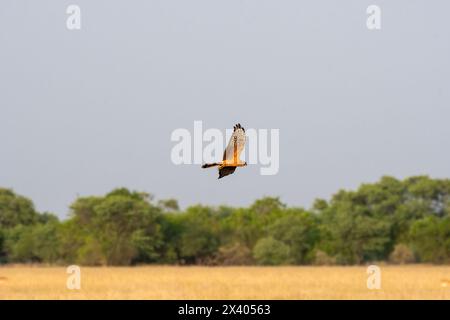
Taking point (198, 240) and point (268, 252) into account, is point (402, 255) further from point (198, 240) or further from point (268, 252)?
point (198, 240)

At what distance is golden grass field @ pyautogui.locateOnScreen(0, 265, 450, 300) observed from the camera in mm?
29422

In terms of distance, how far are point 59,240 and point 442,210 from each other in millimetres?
25711

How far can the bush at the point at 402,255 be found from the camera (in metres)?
54.2

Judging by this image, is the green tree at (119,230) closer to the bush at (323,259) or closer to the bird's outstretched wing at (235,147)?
the bush at (323,259)

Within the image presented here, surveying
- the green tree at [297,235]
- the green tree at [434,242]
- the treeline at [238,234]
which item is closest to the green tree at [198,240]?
the treeline at [238,234]

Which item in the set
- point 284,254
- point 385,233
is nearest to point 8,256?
point 284,254

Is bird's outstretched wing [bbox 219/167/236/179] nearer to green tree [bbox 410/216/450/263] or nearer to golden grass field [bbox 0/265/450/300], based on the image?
golden grass field [bbox 0/265/450/300]

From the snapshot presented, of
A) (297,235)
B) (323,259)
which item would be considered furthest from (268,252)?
(323,259)

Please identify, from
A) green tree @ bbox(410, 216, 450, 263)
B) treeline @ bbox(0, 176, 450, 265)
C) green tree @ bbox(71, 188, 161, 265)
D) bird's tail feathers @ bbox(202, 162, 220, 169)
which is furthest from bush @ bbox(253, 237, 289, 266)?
bird's tail feathers @ bbox(202, 162, 220, 169)

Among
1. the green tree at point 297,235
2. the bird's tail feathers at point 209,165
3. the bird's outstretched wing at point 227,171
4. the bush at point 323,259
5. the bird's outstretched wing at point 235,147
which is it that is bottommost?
the bush at point 323,259

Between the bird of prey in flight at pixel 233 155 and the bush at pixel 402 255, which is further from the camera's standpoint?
the bush at pixel 402 255

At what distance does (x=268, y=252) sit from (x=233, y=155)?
46.3 m

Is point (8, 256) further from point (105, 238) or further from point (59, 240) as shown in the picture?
point (105, 238)

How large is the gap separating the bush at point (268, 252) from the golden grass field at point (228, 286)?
39.6ft
